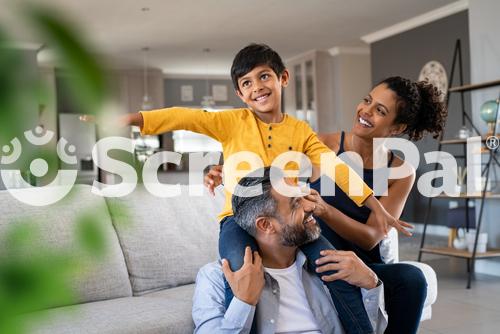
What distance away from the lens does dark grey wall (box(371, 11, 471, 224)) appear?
7.38m

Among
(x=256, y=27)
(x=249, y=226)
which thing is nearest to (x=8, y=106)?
(x=249, y=226)

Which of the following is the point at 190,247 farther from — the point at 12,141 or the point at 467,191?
the point at 467,191

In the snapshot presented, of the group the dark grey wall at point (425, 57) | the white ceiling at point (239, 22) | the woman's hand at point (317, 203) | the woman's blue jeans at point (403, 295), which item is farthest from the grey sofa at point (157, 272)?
the dark grey wall at point (425, 57)

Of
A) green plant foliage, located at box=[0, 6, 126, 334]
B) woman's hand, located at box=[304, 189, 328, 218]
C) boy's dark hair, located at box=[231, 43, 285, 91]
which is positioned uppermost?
boy's dark hair, located at box=[231, 43, 285, 91]

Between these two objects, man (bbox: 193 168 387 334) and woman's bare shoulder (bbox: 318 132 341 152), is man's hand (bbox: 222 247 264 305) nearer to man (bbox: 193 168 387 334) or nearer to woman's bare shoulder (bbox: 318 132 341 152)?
man (bbox: 193 168 387 334)

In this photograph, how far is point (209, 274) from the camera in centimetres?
202

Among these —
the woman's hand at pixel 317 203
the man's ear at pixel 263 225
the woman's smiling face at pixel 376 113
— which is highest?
the woman's smiling face at pixel 376 113

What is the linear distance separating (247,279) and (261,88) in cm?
74

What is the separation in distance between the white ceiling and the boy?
412 cm

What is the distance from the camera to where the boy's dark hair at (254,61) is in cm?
218

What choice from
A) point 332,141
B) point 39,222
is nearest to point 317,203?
point 332,141

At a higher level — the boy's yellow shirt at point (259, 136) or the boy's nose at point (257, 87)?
the boy's nose at point (257, 87)

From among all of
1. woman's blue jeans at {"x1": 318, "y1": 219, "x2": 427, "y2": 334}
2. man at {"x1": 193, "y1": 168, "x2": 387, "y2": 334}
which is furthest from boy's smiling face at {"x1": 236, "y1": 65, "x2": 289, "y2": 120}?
woman's blue jeans at {"x1": 318, "y1": 219, "x2": 427, "y2": 334}

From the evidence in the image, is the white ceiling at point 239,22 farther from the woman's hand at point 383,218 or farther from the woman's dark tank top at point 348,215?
the woman's hand at point 383,218
